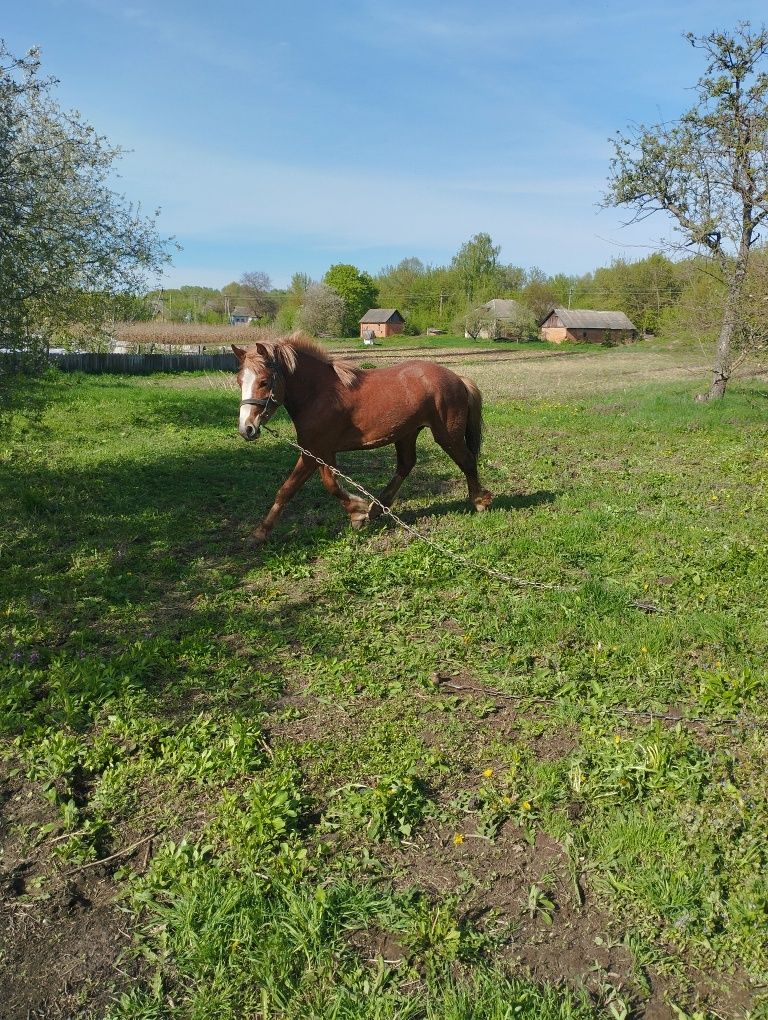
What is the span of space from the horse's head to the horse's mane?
0.14 metres

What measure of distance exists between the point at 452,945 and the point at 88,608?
4481 mm

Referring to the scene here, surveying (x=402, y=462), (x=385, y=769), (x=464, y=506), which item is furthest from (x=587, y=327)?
(x=385, y=769)

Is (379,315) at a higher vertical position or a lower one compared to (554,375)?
higher

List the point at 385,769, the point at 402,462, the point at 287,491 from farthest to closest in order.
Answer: the point at 402,462, the point at 287,491, the point at 385,769

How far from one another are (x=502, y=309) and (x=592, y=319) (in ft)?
37.8

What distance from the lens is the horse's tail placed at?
28.5 feet

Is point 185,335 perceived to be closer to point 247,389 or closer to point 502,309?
point 502,309

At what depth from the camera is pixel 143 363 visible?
3300cm

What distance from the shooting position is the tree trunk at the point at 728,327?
17.7 metres

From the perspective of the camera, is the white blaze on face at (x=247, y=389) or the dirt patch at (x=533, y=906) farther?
the white blaze on face at (x=247, y=389)

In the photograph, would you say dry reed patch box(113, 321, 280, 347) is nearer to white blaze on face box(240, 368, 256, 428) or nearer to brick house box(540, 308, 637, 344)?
brick house box(540, 308, 637, 344)

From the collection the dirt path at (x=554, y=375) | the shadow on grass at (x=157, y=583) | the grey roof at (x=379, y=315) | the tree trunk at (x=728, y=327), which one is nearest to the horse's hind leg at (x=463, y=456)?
the shadow on grass at (x=157, y=583)

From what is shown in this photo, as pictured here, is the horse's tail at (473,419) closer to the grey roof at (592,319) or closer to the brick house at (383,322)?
the grey roof at (592,319)

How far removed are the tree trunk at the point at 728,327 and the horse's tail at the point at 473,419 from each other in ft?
39.7
